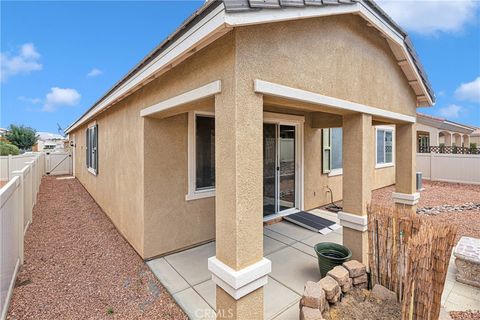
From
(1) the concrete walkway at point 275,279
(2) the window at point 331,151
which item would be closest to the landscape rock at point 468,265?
(1) the concrete walkway at point 275,279

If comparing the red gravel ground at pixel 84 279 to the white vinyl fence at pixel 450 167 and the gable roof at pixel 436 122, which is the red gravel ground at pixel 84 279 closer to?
the white vinyl fence at pixel 450 167

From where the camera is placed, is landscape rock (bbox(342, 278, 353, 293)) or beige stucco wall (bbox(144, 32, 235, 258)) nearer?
landscape rock (bbox(342, 278, 353, 293))

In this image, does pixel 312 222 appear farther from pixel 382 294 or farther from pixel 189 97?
pixel 189 97

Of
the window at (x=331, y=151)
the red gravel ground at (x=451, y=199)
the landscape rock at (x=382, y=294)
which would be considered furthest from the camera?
the window at (x=331, y=151)

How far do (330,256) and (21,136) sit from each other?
39.1 metres

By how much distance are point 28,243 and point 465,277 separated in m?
8.64

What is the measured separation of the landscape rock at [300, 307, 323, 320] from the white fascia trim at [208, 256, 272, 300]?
0.60 metres

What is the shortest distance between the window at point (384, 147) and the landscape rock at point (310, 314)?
11083 mm

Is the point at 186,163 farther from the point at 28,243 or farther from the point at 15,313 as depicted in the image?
the point at 28,243

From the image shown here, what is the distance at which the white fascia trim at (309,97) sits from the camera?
2446 mm

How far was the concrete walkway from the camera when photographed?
3.26m

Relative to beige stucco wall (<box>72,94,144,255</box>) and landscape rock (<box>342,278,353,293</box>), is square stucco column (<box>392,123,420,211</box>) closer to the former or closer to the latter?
landscape rock (<box>342,278,353,293</box>)

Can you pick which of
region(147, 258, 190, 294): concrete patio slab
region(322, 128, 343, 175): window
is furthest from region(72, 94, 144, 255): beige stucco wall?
region(322, 128, 343, 175): window

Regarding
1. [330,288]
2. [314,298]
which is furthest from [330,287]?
[314,298]
